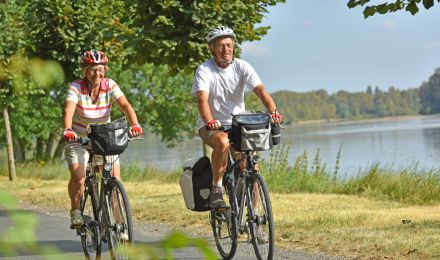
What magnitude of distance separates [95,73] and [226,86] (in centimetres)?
111

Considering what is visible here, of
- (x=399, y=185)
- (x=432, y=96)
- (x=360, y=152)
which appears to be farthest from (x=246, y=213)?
(x=432, y=96)

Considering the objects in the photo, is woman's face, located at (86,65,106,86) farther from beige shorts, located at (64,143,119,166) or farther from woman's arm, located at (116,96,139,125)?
beige shorts, located at (64,143,119,166)

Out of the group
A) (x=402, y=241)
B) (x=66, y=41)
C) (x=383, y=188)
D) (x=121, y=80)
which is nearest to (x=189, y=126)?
(x=121, y=80)

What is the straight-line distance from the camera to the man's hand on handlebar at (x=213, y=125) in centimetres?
610

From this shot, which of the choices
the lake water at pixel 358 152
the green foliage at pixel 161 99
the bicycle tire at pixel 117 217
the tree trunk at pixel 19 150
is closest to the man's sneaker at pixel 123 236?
the bicycle tire at pixel 117 217

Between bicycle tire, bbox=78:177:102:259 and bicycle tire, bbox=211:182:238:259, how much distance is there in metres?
1.01

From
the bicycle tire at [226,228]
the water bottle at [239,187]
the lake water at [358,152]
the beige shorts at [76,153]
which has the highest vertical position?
the beige shorts at [76,153]

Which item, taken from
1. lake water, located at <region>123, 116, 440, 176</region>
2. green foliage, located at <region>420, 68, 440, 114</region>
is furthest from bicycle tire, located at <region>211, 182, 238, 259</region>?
green foliage, located at <region>420, 68, 440, 114</region>

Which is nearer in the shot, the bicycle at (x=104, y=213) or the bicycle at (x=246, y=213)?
the bicycle at (x=104, y=213)

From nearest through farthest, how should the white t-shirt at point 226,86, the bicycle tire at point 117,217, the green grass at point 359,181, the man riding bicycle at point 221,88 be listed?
the bicycle tire at point 117,217 < the man riding bicycle at point 221,88 < the white t-shirt at point 226,86 < the green grass at point 359,181

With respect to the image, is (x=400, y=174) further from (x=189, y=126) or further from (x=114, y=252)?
(x=189, y=126)

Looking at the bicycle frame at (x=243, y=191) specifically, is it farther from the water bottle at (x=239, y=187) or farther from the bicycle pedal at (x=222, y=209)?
the bicycle pedal at (x=222, y=209)

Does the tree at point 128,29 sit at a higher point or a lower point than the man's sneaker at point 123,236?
higher

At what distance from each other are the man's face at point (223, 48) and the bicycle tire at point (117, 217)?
139 centimetres
